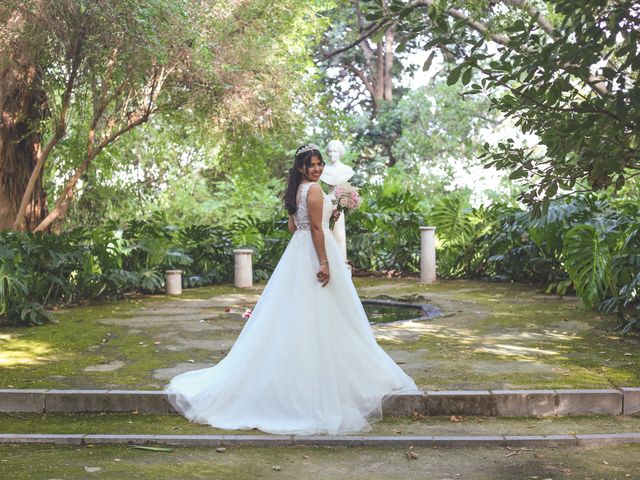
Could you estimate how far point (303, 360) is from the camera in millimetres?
6633

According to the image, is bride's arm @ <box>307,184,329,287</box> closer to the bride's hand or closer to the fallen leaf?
the bride's hand

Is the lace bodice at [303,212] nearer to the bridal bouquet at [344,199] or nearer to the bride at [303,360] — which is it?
the bride at [303,360]

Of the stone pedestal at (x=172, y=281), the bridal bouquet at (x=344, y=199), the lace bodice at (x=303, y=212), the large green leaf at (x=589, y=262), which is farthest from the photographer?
the stone pedestal at (x=172, y=281)

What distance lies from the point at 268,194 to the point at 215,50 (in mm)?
11671

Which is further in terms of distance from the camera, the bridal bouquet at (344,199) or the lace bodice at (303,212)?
the bridal bouquet at (344,199)

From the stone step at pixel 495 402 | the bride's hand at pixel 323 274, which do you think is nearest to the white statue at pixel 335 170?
the bride's hand at pixel 323 274

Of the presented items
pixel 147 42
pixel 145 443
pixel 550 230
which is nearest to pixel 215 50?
pixel 147 42

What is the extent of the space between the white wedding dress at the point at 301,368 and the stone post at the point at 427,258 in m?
8.04

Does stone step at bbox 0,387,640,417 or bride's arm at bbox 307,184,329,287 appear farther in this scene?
bride's arm at bbox 307,184,329,287

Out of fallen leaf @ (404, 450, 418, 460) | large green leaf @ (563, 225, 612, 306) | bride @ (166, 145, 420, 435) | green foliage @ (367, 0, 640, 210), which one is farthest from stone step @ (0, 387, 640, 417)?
large green leaf @ (563, 225, 612, 306)

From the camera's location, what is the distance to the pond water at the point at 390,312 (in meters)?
11.0

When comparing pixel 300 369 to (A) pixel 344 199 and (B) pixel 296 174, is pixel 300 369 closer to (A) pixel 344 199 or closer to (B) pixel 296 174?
(B) pixel 296 174

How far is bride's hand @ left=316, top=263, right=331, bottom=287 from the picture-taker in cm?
684

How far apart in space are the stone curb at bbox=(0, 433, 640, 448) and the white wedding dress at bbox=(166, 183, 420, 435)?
19 centimetres
